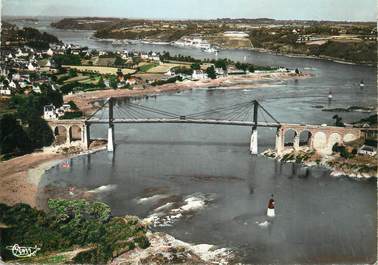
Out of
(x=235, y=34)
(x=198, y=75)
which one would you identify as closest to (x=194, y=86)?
(x=198, y=75)

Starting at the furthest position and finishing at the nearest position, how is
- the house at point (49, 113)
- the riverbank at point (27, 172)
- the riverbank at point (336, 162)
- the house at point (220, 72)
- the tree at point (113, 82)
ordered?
the house at point (220, 72)
the tree at point (113, 82)
the house at point (49, 113)
the riverbank at point (336, 162)
the riverbank at point (27, 172)

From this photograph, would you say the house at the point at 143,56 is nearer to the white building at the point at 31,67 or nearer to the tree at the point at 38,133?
the white building at the point at 31,67

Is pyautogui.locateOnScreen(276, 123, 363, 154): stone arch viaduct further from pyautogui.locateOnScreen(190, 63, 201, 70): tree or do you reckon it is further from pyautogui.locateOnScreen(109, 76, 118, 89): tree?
pyautogui.locateOnScreen(190, 63, 201, 70): tree

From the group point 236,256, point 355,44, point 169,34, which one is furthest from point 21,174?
point 169,34

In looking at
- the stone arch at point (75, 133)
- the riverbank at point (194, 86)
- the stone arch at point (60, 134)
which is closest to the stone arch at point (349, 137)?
the stone arch at point (75, 133)

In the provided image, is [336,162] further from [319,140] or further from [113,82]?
[113,82]

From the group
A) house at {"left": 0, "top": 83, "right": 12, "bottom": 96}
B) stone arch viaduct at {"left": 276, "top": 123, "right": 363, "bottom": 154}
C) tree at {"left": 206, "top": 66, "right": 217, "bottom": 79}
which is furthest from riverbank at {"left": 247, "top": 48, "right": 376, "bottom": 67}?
house at {"left": 0, "top": 83, "right": 12, "bottom": 96}
